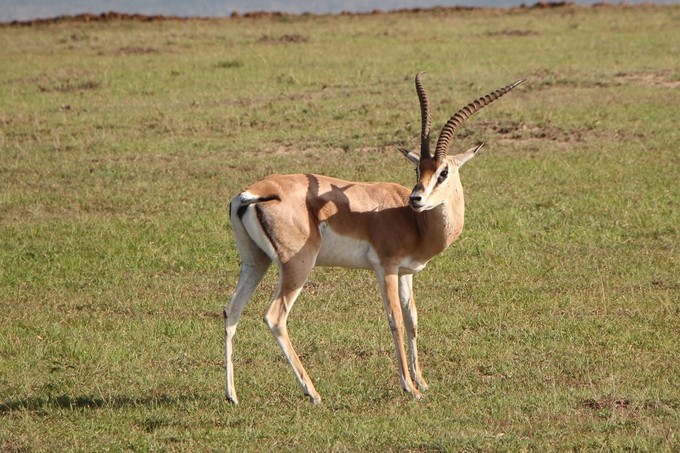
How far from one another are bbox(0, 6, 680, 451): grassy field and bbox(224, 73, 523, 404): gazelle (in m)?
0.44

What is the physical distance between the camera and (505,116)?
14.9 meters

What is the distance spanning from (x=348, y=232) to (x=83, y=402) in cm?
179

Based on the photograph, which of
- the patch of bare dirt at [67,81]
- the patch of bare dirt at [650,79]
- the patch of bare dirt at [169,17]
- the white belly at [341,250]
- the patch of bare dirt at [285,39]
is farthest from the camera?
the patch of bare dirt at [169,17]

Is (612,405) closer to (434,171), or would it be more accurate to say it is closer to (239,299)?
(434,171)

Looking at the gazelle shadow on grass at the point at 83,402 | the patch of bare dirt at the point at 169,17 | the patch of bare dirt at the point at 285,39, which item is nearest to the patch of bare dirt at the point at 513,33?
the patch of bare dirt at the point at 285,39

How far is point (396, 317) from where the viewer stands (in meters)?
6.29

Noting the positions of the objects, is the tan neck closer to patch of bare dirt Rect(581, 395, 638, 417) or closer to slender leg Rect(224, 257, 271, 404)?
slender leg Rect(224, 257, 271, 404)

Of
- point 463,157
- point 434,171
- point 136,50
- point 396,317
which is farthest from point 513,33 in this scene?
point 396,317

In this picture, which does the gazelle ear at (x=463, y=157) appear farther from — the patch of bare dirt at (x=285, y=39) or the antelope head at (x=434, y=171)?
the patch of bare dirt at (x=285, y=39)

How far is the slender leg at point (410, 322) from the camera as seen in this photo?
6465 mm

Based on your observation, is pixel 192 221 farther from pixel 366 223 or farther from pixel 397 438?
pixel 397 438

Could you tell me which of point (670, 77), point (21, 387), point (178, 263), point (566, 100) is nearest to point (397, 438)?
point (21, 387)

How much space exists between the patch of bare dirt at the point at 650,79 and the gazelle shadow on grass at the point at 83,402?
12763mm

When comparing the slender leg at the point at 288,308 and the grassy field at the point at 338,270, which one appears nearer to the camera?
the grassy field at the point at 338,270
